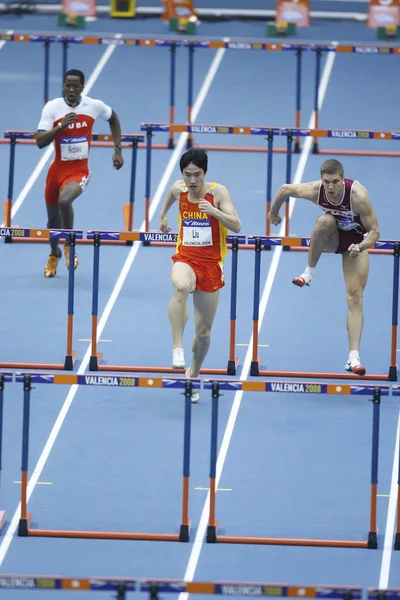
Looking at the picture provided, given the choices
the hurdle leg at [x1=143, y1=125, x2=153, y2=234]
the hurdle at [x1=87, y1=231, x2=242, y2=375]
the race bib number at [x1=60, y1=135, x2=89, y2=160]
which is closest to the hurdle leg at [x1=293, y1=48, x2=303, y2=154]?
the hurdle leg at [x1=143, y1=125, x2=153, y2=234]

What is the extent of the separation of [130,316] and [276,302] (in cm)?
139

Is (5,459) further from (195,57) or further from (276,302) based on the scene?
(195,57)

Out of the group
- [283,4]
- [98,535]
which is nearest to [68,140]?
[98,535]

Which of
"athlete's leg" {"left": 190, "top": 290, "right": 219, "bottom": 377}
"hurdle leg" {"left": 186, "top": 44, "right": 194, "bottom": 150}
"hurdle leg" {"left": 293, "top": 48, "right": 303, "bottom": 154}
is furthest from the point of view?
"hurdle leg" {"left": 186, "top": 44, "right": 194, "bottom": 150}

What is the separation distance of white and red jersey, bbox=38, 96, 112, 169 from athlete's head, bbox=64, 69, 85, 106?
0.28 feet

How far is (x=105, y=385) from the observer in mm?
10812

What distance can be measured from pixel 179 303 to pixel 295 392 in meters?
2.20

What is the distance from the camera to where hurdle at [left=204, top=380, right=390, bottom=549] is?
34.8ft

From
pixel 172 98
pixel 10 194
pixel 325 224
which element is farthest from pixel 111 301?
pixel 172 98

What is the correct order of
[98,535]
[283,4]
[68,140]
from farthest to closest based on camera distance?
[283,4]
[68,140]
[98,535]

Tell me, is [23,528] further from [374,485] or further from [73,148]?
[73,148]

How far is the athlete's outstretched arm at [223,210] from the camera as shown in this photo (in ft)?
41.2

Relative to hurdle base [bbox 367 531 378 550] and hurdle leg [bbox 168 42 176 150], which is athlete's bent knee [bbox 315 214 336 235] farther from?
hurdle leg [bbox 168 42 176 150]

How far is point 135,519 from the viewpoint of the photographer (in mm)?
11508
